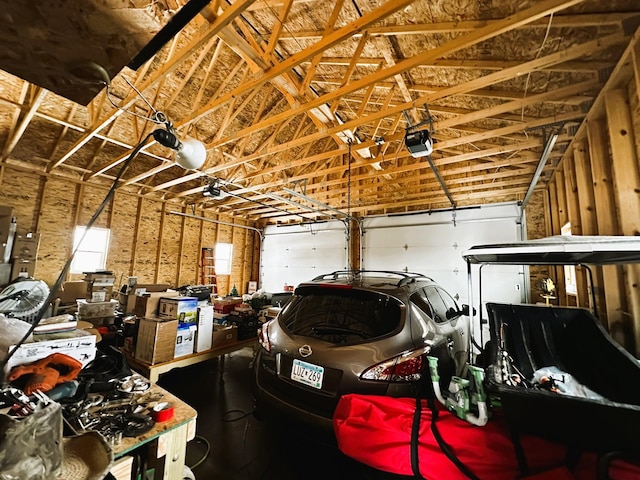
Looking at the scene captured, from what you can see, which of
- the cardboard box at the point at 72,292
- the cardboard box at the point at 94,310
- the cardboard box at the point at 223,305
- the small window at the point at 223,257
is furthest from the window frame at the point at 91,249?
the cardboard box at the point at 223,305

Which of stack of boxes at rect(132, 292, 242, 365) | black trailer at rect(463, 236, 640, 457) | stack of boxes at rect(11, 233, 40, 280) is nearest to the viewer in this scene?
black trailer at rect(463, 236, 640, 457)

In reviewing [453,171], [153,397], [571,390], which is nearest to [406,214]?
[453,171]

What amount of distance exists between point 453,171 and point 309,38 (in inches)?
132

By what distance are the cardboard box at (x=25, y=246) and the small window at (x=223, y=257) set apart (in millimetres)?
5083

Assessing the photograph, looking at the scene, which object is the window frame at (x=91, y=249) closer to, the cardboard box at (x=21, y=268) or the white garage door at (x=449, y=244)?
the cardboard box at (x=21, y=268)

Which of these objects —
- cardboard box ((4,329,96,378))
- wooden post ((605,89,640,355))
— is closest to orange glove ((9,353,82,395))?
cardboard box ((4,329,96,378))

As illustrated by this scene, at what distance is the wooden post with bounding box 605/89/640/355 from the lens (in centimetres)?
241

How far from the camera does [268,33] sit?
334cm

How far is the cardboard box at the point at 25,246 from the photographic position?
15.1ft

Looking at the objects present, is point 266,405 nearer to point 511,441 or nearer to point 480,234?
point 511,441

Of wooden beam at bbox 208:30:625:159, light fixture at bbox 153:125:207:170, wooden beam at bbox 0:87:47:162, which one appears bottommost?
light fixture at bbox 153:125:207:170

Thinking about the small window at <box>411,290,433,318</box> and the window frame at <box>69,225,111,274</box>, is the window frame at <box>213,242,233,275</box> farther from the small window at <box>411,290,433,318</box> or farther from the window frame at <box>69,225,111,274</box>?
the small window at <box>411,290,433,318</box>

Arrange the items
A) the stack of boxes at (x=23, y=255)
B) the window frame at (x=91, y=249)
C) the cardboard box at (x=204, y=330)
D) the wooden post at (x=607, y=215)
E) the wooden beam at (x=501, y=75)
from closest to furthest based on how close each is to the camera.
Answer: the wooden beam at (x=501, y=75) → the wooden post at (x=607, y=215) → the cardboard box at (x=204, y=330) → the stack of boxes at (x=23, y=255) → the window frame at (x=91, y=249)

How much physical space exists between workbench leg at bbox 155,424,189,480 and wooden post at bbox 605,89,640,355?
3.86 meters
